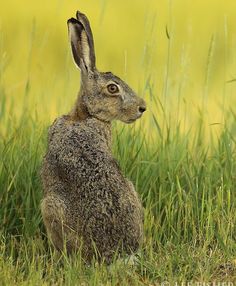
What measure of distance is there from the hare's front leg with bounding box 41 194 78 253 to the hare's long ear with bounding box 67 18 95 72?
1195mm

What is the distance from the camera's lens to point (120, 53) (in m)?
14.4

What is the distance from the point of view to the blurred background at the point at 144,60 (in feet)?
→ 30.5

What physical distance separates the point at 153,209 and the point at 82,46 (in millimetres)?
1458

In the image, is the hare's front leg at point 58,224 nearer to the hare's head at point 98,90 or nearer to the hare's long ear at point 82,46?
the hare's head at point 98,90

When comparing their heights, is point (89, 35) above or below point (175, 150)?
above

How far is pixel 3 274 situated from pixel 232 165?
2.49 m

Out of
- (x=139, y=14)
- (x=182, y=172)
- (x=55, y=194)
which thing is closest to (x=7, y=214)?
(x=55, y=194)

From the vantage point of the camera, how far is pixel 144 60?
965 centimetres

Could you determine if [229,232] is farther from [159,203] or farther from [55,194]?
[55,194]

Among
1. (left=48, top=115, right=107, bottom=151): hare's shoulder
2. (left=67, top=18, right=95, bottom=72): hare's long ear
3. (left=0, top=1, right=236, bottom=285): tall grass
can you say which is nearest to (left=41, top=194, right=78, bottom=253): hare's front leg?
(left=0, top=1, right=236, bottom=285): tall grass

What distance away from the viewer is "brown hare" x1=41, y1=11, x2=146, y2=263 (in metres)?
7.62

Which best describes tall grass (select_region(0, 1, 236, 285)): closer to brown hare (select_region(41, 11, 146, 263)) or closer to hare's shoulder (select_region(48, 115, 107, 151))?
brown hare (select_region(41, 11, 146, 263))

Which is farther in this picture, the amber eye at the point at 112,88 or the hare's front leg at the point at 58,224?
the amber eye at the point at 112,88

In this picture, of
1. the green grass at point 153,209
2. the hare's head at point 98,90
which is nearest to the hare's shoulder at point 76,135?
the hare's head at point 98,90
